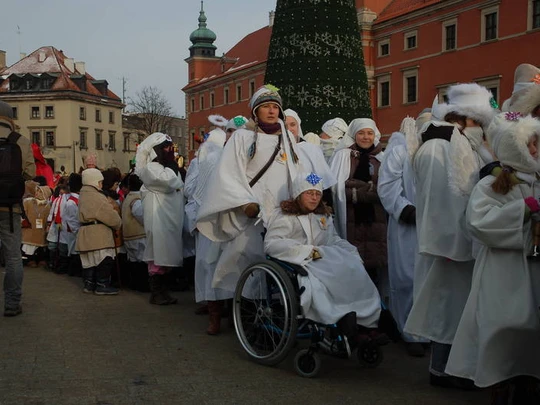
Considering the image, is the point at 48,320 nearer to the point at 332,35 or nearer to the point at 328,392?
the point at 328,392

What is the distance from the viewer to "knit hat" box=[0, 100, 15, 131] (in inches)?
284

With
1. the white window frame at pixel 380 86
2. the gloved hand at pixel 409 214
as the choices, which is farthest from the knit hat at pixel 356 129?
the white window frame at pixel 380 86

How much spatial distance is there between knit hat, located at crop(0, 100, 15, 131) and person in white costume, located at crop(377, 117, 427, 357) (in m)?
3.86

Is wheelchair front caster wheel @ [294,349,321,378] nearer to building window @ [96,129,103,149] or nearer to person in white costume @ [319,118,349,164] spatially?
person in white costume @ [319,118,349,164]

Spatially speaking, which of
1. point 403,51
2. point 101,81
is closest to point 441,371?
point 403,51

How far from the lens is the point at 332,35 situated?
844 cm

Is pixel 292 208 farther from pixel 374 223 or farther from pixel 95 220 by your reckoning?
pixel 95 220

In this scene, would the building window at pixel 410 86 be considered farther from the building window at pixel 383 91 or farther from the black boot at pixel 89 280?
the black boot at pixel 89 280

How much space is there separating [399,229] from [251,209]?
4.43ft

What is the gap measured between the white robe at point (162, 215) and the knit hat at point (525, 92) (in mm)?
4511

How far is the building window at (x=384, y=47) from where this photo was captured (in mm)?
48688

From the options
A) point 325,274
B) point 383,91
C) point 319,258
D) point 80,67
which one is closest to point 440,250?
point 325,274

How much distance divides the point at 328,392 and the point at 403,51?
44398mm

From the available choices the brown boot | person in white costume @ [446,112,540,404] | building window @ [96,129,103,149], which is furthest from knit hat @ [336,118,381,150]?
building window @ [96,129,103,149]
